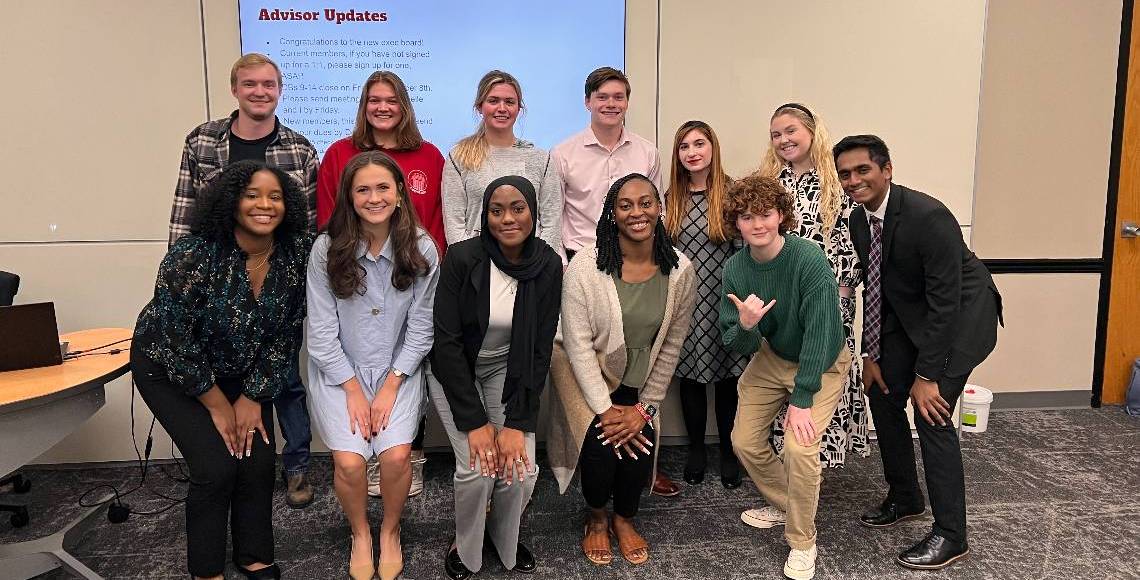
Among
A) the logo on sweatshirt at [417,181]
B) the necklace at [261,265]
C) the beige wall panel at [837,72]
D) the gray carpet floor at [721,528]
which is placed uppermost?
the beige wall panel at [837,72]

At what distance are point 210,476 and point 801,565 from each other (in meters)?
1.94

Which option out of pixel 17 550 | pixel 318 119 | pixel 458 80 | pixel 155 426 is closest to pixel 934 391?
pixel 458 80

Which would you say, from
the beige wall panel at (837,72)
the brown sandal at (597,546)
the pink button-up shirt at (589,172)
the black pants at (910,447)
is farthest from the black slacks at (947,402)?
the beige wall panel at (837,72)

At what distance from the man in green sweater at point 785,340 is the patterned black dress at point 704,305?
45 cm

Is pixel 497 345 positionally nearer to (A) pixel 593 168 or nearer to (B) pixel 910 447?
(A) pixel 593 168

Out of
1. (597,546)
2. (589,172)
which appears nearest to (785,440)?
(597,546)

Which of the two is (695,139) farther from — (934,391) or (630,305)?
(934,391)

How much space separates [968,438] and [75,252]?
4.58 m

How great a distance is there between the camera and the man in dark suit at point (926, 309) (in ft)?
7.36

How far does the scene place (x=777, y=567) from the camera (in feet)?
7.89

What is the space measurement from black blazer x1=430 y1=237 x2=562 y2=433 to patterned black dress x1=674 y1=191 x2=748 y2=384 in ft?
2.79

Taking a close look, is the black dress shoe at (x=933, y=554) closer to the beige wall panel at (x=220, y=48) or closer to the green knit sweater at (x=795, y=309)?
the green knit sweater at (x=795, y=309)

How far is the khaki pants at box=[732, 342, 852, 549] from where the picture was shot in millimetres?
2303

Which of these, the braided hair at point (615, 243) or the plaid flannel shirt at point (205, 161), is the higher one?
the plaid flannel shirt at point (205, 161)
